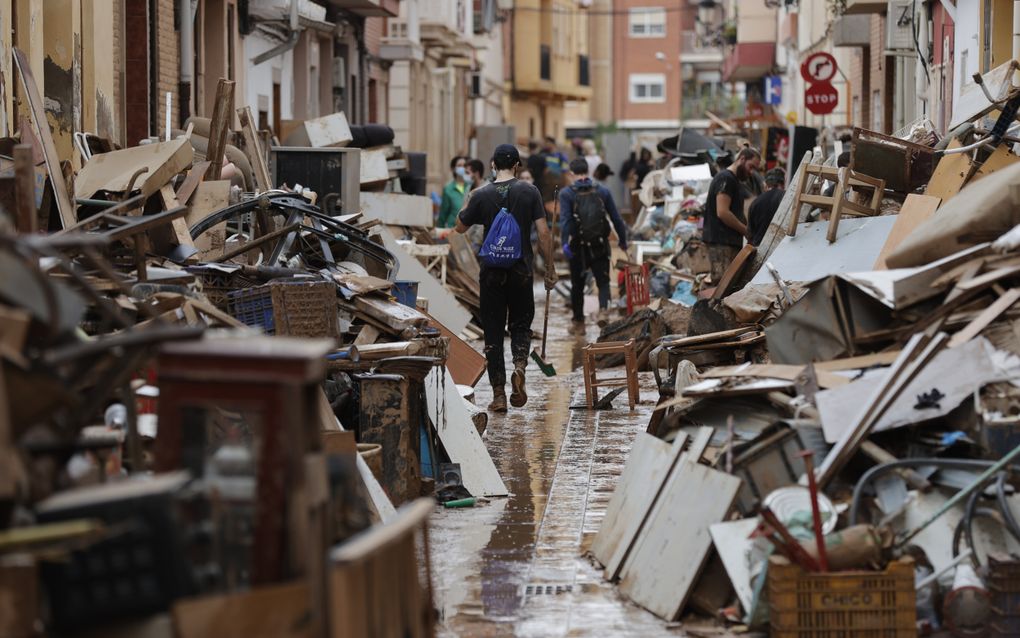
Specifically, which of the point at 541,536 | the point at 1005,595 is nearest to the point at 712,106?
the point at 541,536

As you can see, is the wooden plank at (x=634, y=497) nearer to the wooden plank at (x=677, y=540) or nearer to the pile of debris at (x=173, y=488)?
the wooden plank at (x=677, y=540)

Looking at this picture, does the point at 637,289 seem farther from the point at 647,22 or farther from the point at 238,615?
the point at 647,22

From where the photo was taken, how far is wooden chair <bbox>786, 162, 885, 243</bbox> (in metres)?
11.3

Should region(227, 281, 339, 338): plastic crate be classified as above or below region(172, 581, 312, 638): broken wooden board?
above

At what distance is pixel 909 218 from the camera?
33.7ft

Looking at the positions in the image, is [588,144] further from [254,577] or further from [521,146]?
[254,577]

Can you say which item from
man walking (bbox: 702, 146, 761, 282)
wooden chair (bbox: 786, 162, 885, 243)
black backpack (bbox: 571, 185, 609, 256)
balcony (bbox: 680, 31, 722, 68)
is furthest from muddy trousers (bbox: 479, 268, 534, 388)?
balcony (bbox: 680, 31, 722, 68)

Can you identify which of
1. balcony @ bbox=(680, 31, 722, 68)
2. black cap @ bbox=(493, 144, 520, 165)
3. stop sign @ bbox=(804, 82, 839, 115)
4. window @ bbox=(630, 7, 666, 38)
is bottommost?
black cap @ bbox=(493, 144, 520, 165)

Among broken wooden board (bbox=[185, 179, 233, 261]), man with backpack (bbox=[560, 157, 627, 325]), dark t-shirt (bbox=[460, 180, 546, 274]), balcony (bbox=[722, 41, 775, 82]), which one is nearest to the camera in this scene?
broken wooden board (bbox=[185, 179, 233, 261])

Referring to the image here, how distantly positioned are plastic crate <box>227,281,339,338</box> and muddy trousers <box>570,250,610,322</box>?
31.9 feet

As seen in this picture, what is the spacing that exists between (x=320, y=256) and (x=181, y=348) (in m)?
6.57

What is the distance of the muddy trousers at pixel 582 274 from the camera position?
18875 mm

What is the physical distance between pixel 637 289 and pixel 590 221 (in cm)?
135

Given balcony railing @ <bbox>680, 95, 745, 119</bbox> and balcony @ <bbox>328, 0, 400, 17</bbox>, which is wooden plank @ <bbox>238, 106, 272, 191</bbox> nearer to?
balcony @ <bbox>328, 0, 400, 17</bbox>
